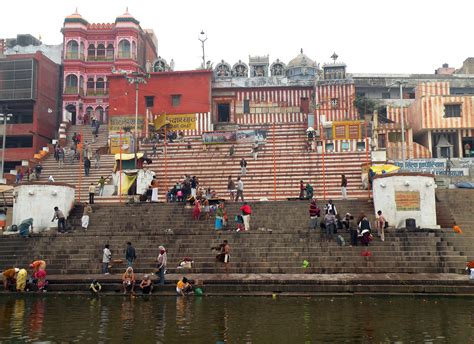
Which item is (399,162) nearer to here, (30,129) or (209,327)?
(209,327)

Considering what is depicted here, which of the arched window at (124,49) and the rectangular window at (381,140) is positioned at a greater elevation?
the arched window at (124,49)

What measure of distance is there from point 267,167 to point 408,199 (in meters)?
12.1

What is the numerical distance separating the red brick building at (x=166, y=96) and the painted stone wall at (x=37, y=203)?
19.3m

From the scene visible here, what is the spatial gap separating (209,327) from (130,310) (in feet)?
10.2

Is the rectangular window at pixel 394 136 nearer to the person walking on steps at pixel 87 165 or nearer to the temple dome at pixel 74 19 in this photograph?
the person walking on steps at pixel 87 165

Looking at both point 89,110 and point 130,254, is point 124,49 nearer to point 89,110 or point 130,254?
point 89,110

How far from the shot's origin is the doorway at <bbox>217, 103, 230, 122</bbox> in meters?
42.1

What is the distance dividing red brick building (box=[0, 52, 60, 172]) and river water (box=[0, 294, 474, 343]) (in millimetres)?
30960

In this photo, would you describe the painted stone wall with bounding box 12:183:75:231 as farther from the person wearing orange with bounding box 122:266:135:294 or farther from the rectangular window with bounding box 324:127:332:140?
the rectangular window with bounding box 324:127:332:140

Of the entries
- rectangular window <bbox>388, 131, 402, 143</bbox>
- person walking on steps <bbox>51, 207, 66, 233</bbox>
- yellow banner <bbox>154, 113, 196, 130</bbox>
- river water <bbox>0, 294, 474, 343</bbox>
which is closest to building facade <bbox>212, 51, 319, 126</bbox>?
yellow banner <bbox>154, 113, 196, 130</bbox>

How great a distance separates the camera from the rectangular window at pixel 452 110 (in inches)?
1518

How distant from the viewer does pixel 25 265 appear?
59.1ft

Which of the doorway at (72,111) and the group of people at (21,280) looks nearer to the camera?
the group of people at (21,280)

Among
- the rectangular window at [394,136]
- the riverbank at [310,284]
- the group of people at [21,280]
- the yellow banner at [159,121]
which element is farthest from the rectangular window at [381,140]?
the group of people at [21,280]
